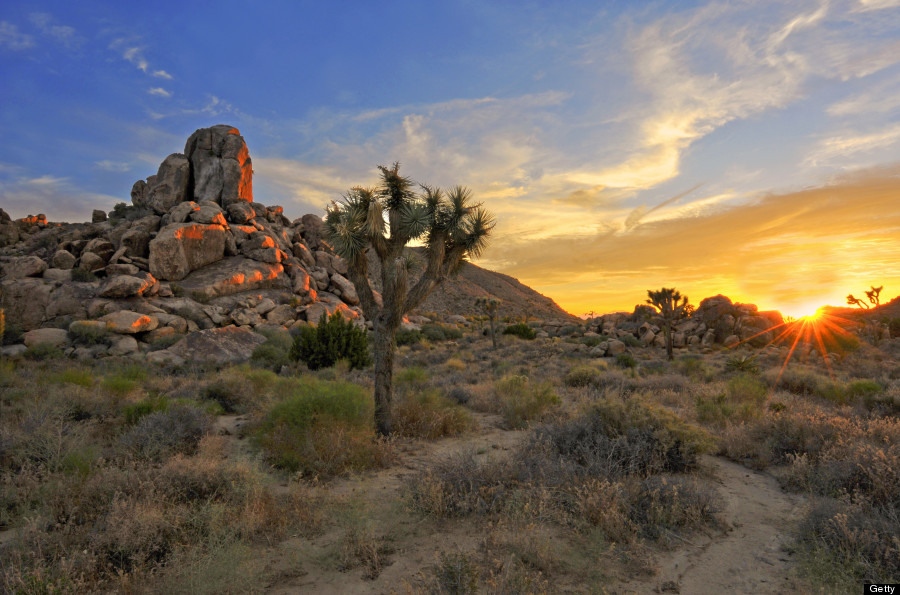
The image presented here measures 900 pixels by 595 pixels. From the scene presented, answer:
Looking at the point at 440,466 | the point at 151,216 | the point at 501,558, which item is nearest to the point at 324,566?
the point at 501,558

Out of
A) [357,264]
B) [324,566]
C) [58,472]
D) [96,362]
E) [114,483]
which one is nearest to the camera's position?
[324,566]

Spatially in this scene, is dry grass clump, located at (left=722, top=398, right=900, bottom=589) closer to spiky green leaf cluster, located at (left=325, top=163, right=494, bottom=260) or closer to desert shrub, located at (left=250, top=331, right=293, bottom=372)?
spiky green leaf cluster, located at (left=325, top=163, right=494, bottom=260)

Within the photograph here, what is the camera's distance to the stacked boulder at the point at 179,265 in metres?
27.5

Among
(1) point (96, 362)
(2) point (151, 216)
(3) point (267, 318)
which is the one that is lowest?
(1) point (96, 362)

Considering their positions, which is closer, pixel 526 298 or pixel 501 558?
pixel 501 558

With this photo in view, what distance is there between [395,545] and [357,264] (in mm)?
6379

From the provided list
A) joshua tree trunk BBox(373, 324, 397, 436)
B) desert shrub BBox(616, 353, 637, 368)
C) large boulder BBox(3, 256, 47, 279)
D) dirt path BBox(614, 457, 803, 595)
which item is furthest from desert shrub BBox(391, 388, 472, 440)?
large boulder BBox(3, 256, 47, 279)

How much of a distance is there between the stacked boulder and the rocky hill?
0.28 ft

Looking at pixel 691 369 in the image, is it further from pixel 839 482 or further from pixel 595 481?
pixel 595 481

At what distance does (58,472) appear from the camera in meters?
6.17

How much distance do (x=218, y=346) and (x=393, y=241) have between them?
1888 centimetres

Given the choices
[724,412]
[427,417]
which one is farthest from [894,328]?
[427,417]

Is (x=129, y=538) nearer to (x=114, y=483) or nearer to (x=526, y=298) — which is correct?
(x=114, y=483)

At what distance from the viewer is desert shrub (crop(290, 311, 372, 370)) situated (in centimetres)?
1939
